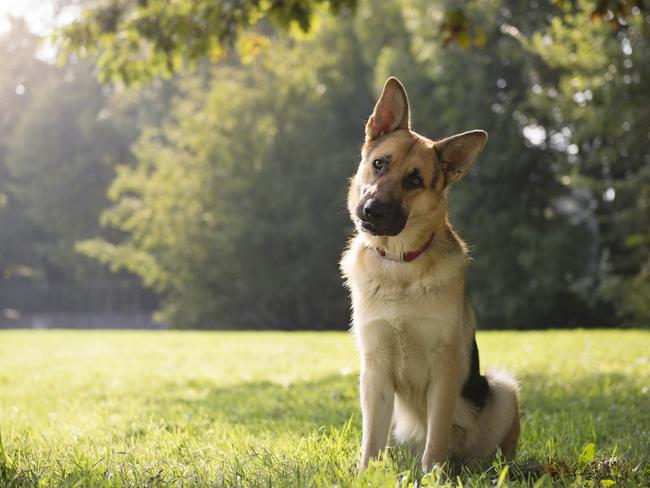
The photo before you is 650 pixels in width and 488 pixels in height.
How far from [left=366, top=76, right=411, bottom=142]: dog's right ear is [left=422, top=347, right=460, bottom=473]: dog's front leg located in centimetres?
140

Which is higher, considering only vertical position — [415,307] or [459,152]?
[459,152]

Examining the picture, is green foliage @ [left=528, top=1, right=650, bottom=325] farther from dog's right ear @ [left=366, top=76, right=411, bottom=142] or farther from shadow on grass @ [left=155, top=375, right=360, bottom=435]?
dog's right ear @ [left=366, top=76, right=411, bottom=142]

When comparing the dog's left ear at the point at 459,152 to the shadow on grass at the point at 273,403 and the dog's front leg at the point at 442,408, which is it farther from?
the shadow on grass at the point at 273,403

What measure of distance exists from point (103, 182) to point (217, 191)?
17830mm

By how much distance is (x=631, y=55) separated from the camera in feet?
59.3

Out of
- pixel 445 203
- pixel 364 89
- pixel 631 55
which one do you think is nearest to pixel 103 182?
pixel 364 89

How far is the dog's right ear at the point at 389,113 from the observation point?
432cm

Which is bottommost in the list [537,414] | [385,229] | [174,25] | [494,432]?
[537,414]

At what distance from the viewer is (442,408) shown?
3.86 metres

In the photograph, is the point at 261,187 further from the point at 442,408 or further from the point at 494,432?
the point at 442,408

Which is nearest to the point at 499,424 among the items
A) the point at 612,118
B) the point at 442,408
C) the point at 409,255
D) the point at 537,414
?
the point at 442,408

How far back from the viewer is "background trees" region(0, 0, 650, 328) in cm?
1983

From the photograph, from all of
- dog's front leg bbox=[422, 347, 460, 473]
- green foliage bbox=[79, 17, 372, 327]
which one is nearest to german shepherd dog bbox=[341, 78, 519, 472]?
dog's front leg bbox=[422, 347, 460, 473]

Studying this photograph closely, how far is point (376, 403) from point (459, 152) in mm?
1522
